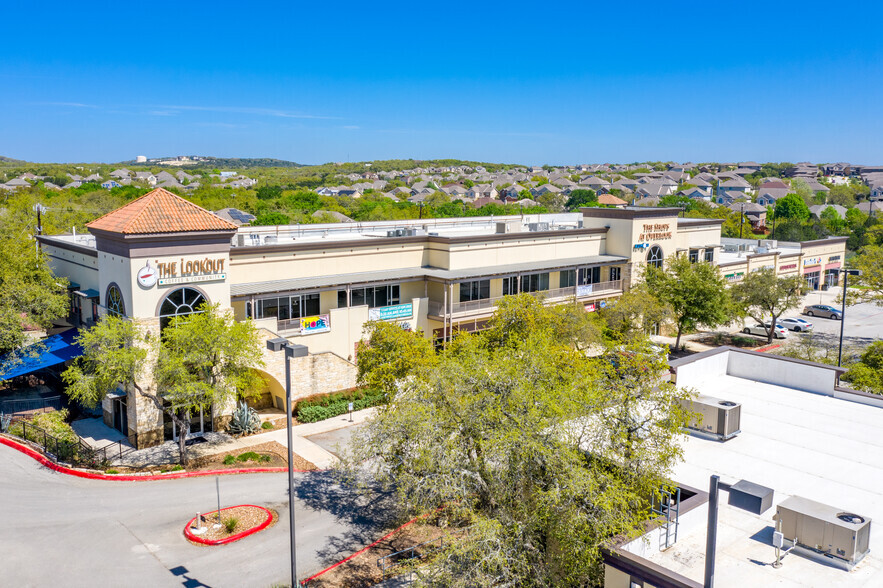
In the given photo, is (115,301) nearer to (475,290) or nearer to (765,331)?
(475,290)

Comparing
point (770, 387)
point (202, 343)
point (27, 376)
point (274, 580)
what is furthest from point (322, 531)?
point (27, 376)

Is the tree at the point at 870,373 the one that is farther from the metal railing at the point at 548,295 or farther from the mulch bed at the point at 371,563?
the mulch bed at the point at 371,563

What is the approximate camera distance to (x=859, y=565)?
13844mm

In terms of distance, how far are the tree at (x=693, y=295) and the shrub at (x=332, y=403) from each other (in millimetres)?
23250

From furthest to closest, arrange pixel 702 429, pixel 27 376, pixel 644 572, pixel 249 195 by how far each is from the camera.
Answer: pixel 249 195
pixel 27 376
pixel 702 429
pixel 644 572

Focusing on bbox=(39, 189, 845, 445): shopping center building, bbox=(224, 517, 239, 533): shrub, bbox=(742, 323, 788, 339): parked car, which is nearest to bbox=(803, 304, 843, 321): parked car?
bbox=(39, 189, 845, 445): shopping center building

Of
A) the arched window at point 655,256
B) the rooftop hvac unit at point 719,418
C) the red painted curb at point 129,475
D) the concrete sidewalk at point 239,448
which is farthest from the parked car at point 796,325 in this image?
the red painted curb at point 129,475

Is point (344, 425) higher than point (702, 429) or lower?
lower

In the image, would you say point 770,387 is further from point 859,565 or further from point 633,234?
point 633,234

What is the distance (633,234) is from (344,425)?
28088 millimetres

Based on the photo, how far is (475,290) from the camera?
43.0 metres

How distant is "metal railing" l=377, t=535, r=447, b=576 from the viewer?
66.2 feet

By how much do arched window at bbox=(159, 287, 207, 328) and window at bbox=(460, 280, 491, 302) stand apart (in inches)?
669

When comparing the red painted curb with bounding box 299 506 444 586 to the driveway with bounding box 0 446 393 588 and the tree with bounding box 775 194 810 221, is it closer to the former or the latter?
the driveway with bounding box 0 446 393 588
